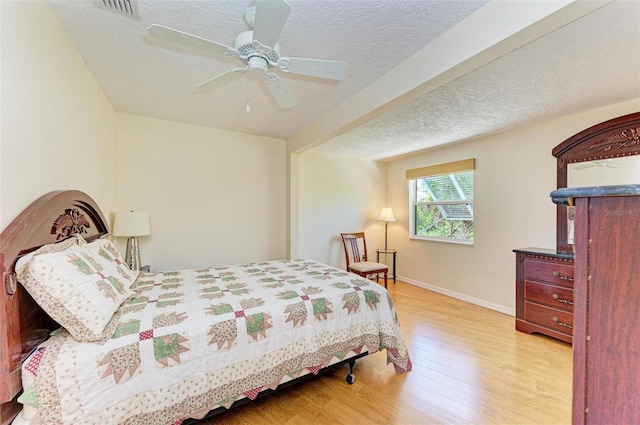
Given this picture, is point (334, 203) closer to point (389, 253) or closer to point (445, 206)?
point (389, 253)

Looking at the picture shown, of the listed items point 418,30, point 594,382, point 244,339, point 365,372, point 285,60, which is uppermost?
point 418,30

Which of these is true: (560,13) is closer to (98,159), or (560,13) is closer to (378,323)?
(378,323)

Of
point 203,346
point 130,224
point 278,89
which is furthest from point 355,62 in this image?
point 130,224

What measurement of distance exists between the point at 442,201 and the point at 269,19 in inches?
156

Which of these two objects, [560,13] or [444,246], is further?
[444,246]

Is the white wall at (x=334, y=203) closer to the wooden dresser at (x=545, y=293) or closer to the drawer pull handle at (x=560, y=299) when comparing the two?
the wooden dresser at (x=545, y=293)

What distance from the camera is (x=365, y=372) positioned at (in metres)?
2.15

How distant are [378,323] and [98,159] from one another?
277 cm

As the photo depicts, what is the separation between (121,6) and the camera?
1.43 meters

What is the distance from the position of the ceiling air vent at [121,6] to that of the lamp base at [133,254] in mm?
2137

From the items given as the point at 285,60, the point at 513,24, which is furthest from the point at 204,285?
the point at 513,24

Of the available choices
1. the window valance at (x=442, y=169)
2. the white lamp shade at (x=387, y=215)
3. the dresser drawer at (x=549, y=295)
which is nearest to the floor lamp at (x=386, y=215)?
the white lamp shade at (x=387, y=215)

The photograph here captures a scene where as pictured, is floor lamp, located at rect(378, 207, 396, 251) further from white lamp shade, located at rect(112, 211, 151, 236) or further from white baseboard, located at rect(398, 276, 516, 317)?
white lamp shade, located at rect(112, 211, 151, 236)

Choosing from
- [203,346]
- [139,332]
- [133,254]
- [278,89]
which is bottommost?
[203,346]
